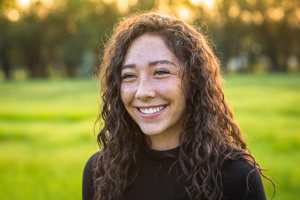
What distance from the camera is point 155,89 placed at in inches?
83.4

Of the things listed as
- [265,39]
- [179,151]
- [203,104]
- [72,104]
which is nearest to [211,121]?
[203,104]

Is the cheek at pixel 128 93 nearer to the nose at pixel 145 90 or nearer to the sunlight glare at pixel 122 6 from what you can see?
the nose at pixel 145 90

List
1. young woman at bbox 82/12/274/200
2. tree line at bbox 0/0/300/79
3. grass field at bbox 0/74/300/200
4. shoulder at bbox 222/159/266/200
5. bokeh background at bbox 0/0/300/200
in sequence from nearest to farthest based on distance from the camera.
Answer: shoulder at bbox 222/159/266/200
young woman at bbox 82/12/274/200
grass field at bbox 0/74/300/200
bokeh background at bbox 0/0/300/200
tree line at bbox 0/0/300/79

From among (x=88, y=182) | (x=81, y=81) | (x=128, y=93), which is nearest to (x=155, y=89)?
(x=128, y=93)

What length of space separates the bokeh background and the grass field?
3 cm

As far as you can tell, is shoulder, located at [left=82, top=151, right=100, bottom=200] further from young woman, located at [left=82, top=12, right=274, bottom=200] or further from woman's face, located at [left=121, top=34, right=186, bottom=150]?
woman's face, located at [left=121, top=34, right=186, bottom=150]

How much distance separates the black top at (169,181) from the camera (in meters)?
1.92

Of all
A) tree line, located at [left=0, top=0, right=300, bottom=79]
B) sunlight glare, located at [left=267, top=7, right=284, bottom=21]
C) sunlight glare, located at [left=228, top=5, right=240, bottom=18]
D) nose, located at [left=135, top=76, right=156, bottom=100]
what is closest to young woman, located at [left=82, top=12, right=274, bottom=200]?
nose, located at [left=135, top=76, right=156, bottom=100]

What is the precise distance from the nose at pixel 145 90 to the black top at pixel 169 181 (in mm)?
440

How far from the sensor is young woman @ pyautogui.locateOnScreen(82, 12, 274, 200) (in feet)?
6.64

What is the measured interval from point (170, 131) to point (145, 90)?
40cm

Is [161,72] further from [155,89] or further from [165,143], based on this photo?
[165,143]

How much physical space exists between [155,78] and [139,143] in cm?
60

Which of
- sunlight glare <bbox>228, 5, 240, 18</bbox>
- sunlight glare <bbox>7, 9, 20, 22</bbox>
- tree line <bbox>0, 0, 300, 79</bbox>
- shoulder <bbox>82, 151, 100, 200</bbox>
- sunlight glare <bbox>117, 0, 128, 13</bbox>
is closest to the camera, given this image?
shoulder <bbox>82, 151, 100, 200</bbox>
